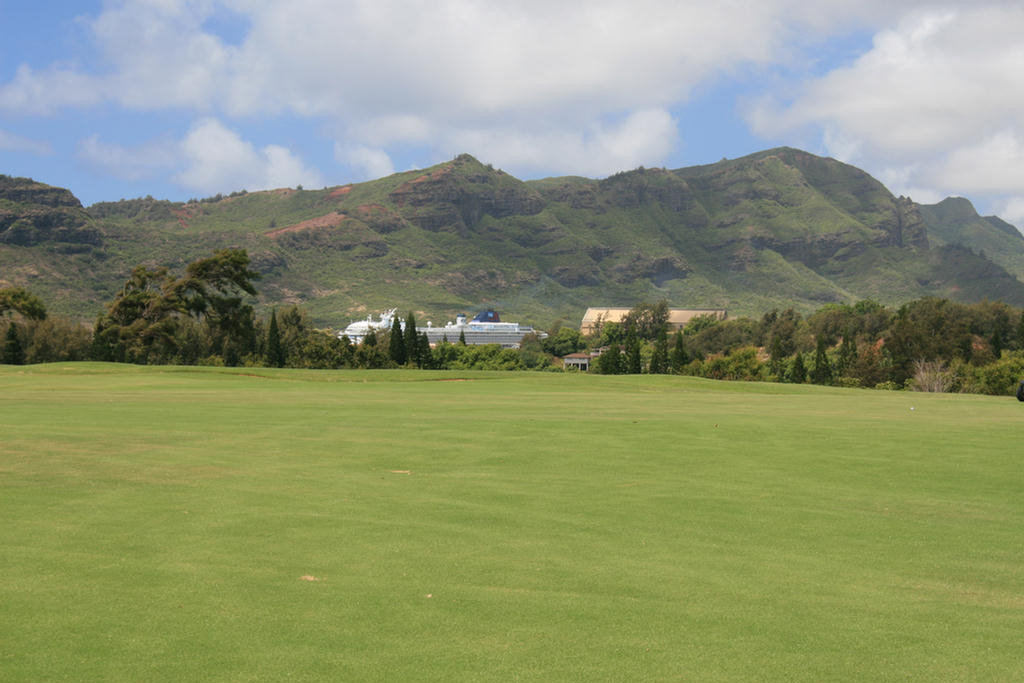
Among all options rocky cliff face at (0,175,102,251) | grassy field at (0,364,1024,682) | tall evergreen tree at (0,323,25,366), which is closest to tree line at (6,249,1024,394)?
tall evergreen tree at (0,323,25,366)

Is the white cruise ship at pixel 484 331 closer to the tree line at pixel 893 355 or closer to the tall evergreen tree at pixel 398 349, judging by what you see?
the tree line at pixel 893 355

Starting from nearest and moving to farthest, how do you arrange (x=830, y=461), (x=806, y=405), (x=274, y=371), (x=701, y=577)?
(x=701, y=577) < (x=830, y=461) < (x=806, y=405) < (x=274, y=371)

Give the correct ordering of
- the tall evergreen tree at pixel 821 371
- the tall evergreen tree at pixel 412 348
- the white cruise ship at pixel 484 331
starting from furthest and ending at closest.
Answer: the white cruise ship at pixel 484 331
the tall evergreen tree at pixel 821 371
the tall evergreen tree at pixel 412 348

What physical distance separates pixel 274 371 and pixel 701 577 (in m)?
40.1

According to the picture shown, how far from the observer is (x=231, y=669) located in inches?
207

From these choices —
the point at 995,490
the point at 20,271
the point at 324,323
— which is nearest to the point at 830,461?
the point at 995,490

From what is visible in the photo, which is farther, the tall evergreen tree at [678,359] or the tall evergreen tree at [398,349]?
the tall evergreen tree at [678,359]

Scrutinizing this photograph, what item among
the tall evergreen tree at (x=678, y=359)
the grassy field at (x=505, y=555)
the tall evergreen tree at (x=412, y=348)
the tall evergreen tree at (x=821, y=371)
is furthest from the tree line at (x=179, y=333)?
the grassy field at (x=505, y=555)

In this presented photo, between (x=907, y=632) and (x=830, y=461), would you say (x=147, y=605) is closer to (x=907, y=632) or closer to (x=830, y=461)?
(x=907, y=632)

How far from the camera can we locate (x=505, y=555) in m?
7.86

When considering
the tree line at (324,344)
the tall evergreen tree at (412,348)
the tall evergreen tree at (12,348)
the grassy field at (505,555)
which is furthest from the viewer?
the tall evergreen tree at (412,348)

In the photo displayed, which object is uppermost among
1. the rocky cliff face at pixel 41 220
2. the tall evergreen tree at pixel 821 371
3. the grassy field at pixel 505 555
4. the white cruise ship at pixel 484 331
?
the rocky cliff face at pixel 41 220

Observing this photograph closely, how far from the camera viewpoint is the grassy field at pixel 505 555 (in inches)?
219

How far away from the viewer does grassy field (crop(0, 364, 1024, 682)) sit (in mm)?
5555
